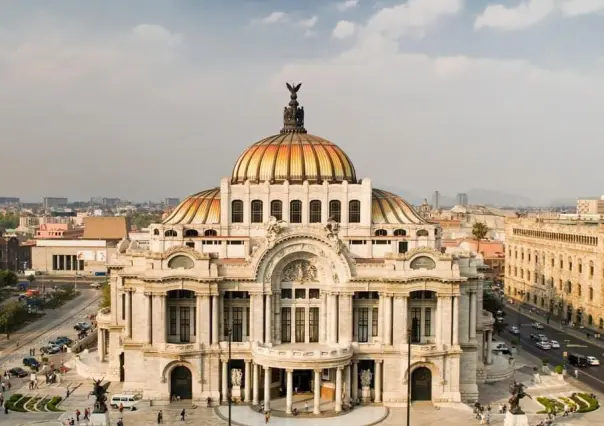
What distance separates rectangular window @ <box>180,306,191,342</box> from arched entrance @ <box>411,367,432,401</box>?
23.2 meters

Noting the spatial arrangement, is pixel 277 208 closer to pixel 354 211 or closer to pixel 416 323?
pixel 354 211

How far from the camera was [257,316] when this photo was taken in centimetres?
7294

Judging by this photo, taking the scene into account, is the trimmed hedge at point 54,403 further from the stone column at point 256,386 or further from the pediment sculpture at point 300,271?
the pediment sculpture at point 300,271

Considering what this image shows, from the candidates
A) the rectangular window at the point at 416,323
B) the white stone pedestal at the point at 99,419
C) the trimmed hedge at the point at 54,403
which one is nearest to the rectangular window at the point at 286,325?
the rectangular window at the point at 416,323

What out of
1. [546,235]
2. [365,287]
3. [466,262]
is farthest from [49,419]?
[546,235]

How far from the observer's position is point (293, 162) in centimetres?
8581

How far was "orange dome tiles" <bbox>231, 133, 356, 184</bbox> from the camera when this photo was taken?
8550 centimetres

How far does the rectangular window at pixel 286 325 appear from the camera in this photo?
7438 cm

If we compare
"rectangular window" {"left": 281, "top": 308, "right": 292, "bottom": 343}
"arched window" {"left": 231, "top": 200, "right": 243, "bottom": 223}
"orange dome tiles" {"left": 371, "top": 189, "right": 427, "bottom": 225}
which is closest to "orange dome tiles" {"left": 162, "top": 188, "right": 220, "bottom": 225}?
"arched window" {"left": 231, "top": 200, "right": 243, "bottom": 223}

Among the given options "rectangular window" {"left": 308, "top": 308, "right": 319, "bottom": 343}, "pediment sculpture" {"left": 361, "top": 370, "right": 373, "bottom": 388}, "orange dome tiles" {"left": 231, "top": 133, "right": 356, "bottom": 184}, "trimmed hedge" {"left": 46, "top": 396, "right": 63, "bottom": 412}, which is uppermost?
"orange dome tiles" {"left": 231, "top": 133, "right": 356, "bottom": 184}

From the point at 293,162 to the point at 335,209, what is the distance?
7.56 meters

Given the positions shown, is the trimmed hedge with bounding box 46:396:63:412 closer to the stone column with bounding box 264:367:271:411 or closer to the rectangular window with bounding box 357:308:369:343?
the stone column with bounding box 264:367:271:411

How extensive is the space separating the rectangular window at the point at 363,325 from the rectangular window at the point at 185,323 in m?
17.2

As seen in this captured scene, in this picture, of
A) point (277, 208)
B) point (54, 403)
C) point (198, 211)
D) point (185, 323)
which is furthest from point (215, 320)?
point (54, 403)
